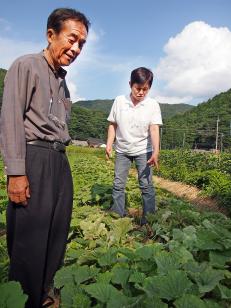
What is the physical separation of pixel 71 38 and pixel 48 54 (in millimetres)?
191

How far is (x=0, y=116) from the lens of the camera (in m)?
2.29

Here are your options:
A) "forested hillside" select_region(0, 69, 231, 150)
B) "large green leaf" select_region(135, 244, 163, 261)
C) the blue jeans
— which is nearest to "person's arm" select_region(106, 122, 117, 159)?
the blue jeans

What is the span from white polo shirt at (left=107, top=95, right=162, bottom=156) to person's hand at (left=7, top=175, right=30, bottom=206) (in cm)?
245

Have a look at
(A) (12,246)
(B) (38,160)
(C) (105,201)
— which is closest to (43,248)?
(A) (12,246)

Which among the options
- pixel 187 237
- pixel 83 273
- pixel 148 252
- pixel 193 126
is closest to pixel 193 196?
pixel 187 237

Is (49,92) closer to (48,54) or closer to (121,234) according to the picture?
(48,54)

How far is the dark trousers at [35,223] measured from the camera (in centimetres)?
233

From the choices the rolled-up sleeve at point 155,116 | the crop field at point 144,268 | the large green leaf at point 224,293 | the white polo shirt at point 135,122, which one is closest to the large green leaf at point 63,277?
the crop field at point 144,268

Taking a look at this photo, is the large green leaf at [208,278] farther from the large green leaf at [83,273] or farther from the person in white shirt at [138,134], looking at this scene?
the person in white shirt at [138,134]

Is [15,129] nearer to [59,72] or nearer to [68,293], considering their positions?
[59,72]

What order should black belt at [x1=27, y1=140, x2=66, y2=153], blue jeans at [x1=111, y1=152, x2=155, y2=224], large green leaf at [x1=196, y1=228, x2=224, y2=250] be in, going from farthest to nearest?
1. blue jeans at [x1=111, y1=152, x2=155, y2=224]
2. large green leaf at [x1=196, y1=228, x2=224, y2=250]
3. black belt at [x1=27, y1=140, x2=66, y2=153]

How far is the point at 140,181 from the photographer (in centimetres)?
467

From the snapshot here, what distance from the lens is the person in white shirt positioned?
449cm

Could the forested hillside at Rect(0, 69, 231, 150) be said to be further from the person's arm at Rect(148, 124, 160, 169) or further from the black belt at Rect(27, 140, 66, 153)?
the black belt at Rect(27, 140, 66, 153)
